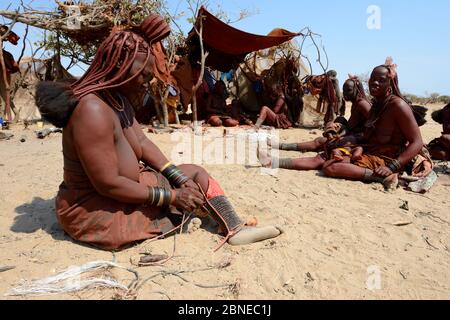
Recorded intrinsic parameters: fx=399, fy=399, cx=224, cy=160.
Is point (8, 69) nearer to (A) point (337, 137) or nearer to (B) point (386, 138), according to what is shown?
(A) point (337, 137)

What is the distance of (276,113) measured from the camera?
9430mm

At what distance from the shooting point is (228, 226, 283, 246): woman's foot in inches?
109

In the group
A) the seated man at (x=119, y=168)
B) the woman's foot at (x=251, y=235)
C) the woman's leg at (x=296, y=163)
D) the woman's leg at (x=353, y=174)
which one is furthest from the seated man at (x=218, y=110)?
the woman's foot at (x=251, y=235)

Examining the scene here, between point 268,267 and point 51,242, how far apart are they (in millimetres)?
1516

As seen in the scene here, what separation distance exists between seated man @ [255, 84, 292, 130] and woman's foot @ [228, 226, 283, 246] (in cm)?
603

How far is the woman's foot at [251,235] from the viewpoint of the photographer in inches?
109

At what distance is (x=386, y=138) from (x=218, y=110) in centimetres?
555

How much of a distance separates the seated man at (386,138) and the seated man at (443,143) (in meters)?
1.08

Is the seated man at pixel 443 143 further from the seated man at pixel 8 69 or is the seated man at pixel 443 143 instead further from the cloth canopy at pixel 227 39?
the seated man at pixel 8 69

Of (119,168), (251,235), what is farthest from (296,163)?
(119,168)

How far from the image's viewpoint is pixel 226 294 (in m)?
2.23
